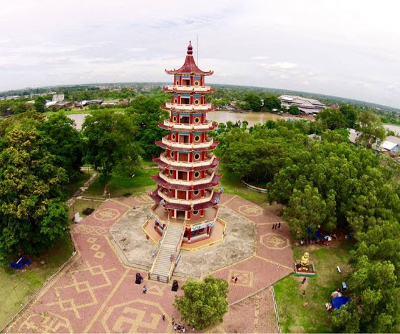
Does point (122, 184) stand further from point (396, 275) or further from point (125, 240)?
point (396, 275)

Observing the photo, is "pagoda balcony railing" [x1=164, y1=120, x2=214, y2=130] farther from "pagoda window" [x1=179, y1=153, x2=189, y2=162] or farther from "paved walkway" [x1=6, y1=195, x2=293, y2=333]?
"paved walkway" [x1=6, y1=195, x2=293, y2=333]

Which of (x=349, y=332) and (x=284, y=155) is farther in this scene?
(x=284, y=155)

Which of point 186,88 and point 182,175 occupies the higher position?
point 186,88

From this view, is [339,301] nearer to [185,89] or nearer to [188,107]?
[188,107]

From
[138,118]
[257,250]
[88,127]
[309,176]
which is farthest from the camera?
[138,118]


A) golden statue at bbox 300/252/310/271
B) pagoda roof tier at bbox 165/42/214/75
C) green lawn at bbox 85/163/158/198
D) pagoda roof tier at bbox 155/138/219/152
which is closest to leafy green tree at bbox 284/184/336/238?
golden statue at bbox 300/252/310/271

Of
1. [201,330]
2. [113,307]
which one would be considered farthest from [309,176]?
[113,307]

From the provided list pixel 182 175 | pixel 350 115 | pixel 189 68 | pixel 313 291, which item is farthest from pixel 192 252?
pixel 350 115
